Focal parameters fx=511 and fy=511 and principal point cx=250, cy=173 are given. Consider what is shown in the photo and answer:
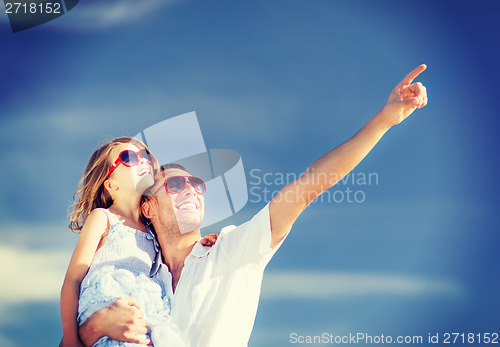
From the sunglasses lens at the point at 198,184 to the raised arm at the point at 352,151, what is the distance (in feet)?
4.90

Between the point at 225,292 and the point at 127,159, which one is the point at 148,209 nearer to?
the point at 127,159

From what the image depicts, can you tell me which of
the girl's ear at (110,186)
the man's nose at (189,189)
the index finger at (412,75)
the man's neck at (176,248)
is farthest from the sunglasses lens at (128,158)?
the index finger at (412,75)

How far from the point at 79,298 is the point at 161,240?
2.94 feet

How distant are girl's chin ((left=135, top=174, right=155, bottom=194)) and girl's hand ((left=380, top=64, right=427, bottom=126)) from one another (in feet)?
8.06

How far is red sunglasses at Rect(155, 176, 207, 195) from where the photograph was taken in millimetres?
4703

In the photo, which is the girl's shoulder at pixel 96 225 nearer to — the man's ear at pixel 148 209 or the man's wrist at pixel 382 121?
the man's ear at pixel 148 209

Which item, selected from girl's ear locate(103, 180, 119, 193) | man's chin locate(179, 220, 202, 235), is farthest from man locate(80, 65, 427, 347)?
girl's ear locate(103, 180, 119, 193)

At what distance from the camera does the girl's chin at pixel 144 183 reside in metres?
4.79

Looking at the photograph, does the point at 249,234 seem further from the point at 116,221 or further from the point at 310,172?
the point at 116,221

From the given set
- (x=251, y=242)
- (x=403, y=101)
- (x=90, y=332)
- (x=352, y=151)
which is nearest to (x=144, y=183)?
(x=90, y=332)

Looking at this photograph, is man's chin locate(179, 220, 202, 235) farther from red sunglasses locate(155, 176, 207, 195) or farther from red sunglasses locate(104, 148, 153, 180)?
red sunglasses locate(104, 148, 153, 180)

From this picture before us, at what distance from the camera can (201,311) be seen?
373cm

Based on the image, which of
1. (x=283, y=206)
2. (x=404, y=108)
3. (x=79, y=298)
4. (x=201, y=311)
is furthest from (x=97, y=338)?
(x=404, y=108)

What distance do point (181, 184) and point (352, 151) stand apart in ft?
6.61
